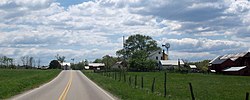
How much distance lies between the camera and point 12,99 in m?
24.5

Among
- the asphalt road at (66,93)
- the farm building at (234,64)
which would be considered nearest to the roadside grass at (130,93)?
the asphalt road at (66,93)

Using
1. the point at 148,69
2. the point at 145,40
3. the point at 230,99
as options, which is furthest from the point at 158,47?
the point at 230,99

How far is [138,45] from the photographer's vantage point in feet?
541

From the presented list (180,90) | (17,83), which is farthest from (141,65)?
(180,90)

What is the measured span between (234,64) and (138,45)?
52.7 m

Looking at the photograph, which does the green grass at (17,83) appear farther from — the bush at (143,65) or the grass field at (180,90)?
the bush at (143,65)

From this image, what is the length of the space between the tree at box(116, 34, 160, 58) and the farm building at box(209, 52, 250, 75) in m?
38.8

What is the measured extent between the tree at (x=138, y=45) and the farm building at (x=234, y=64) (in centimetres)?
3878

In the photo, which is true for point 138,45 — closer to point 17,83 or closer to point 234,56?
point 234,56

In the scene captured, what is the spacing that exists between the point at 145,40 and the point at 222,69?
4669 cm

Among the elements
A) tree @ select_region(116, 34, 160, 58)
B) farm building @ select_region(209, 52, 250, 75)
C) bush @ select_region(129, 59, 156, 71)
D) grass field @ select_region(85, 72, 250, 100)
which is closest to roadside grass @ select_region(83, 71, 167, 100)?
grass field @ select_region(85, 72, 250, 100)

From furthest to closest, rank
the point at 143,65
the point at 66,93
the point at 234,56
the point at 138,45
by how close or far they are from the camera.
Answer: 1. the point at 138,45
2. the point at 143,65
3. the point at 234,56
4. the point at 66,93

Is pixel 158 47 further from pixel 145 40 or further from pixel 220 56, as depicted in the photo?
pixel 220 56

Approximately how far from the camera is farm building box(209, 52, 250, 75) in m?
109
